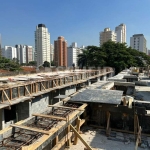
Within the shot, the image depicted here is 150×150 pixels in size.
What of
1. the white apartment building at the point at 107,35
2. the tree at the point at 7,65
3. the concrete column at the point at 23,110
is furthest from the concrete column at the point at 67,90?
the white apartment building at the point at 107,35

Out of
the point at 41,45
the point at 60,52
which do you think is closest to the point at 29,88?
the point at 60,52

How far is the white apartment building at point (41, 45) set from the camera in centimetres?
10762

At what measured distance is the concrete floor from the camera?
25.0 ft

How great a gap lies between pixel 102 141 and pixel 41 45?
348 ft

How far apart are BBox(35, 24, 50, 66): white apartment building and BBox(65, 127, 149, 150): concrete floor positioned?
332 feet

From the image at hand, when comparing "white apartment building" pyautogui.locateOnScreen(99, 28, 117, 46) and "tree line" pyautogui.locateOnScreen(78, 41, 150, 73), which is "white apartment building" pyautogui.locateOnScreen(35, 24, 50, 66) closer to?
"white apartment building" pyautogui.locateOnScreen(99, 28, 117, 46)

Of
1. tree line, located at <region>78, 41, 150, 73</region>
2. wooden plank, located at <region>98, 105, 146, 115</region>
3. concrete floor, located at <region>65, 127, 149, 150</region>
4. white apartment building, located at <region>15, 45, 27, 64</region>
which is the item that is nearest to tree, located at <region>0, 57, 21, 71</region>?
tree line, located at <region>78, 41, 150, 73</region>

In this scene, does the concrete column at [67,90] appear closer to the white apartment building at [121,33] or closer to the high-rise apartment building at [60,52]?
the high-rise apartment building at [60,52]

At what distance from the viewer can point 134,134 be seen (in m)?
8.96

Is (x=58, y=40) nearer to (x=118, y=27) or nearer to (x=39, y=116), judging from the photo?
(x=118, y=27)

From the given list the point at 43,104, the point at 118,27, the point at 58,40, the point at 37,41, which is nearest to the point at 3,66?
the point at 43,104

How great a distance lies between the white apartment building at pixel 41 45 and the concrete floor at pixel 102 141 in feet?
332

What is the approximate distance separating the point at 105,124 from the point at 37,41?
10755cm

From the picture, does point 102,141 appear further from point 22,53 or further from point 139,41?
point 22,53
